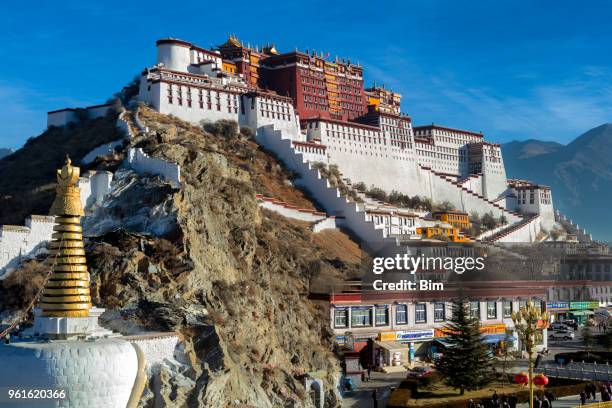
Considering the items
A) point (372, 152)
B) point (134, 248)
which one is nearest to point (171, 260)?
point (134, 248)

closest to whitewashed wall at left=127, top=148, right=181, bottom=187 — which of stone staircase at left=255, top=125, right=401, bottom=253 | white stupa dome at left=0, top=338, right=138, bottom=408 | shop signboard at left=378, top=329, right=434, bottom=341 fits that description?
shop signboard at left=378, top=329, right=434, bottom=341

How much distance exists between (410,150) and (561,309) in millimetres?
25178

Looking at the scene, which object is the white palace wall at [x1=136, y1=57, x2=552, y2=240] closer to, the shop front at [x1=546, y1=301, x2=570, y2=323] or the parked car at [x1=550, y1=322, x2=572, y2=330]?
the parked car at [x1=550, y1=322, x2=572, y2=330]

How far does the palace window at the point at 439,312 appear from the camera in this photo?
45.8 meters

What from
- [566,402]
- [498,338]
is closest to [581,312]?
[498,338]

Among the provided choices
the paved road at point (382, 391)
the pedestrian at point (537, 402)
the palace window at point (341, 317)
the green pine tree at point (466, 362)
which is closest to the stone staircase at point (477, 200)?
the paved road at point (382, 391)

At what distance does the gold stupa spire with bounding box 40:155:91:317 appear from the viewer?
18303mm

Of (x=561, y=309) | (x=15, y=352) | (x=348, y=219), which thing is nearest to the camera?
(x=15, y=352)

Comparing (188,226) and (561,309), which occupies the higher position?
(188,226)

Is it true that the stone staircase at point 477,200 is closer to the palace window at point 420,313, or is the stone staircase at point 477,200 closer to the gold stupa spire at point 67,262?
the palace window at point 420,313

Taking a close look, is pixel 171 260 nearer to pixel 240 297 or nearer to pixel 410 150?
pixel 240 297

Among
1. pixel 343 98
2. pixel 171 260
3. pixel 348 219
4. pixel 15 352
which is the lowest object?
pixel 15 352

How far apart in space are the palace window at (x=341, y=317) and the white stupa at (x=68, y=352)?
928 inches

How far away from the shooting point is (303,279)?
44.2 meters
